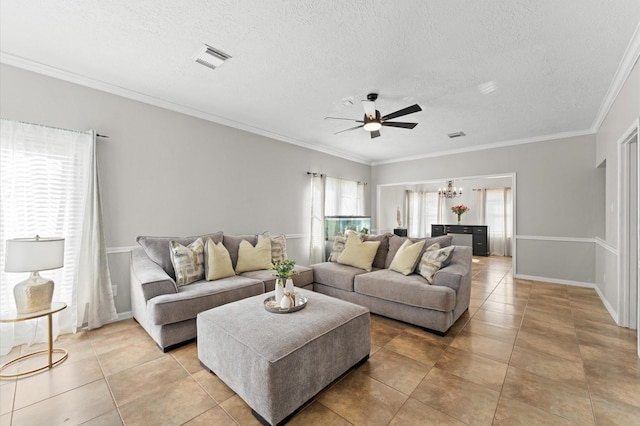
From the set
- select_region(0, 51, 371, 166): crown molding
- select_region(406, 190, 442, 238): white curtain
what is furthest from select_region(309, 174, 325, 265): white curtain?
select_region(406, 190, 442, 238): white curtain

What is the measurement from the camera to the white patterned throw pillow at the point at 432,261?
120 inches

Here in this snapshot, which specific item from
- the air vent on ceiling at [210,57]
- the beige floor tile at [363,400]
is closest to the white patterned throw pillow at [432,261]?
the beige floor tile at [363,400]

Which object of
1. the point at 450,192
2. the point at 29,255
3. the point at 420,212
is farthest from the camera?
the point at 420,212

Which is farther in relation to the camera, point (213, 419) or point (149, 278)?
point (149, 278)

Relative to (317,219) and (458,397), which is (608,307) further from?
(317,219)

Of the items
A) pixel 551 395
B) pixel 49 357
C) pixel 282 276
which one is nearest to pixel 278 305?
pixel 282 276

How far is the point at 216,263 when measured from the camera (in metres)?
3.18

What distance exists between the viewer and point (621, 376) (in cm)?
204

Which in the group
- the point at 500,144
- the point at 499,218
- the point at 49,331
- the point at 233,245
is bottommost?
the point at 49,331

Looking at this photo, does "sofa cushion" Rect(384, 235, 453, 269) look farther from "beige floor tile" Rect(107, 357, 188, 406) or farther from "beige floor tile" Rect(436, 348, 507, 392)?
"beige floor tile" Rect(107, 357, 188, 406)

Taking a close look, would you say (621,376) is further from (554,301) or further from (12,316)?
(12,316)

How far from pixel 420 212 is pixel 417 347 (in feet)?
27.2

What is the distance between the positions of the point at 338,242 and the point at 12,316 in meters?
3.46

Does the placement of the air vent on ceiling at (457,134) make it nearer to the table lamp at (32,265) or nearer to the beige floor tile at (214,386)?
the beige floor tile at (214,386)
